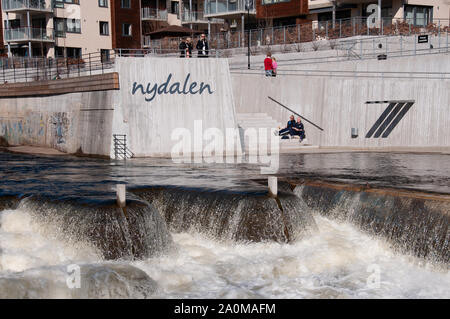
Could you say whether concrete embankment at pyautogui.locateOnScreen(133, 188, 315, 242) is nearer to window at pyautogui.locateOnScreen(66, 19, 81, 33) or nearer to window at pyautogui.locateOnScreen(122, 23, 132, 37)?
window at pyautogui.locateOnScreen(66, 19, 81, 33)

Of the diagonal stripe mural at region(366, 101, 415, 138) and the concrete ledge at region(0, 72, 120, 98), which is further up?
the concrete ledge at region(0, 72, 120, 98)

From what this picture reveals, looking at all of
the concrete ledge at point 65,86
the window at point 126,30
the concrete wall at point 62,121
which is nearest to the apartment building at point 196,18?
the window at point 126,30

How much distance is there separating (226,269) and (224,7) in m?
36.0

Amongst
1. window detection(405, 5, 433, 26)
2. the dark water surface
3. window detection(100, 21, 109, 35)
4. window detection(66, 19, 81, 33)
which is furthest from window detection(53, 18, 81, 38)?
the dark water surface

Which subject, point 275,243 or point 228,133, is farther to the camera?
point 228,133

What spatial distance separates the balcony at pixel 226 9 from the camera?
44.9 metres

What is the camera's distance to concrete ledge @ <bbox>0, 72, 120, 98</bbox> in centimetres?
2386


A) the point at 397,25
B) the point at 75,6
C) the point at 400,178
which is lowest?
the point at 400,178

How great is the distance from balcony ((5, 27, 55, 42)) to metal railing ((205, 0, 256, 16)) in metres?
13.3

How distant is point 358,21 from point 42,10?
27617 mm

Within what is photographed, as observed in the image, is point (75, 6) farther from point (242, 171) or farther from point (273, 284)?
point (273, 284)

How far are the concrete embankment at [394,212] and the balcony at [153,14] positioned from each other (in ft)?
142
